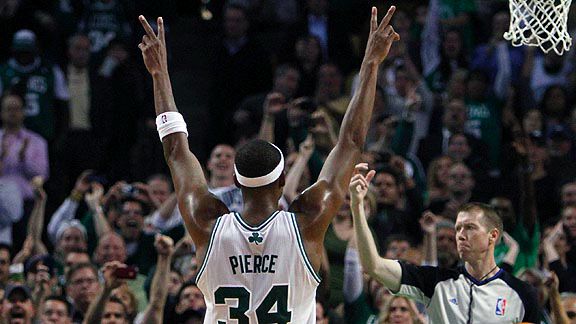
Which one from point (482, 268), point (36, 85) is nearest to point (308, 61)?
point (36, 85)

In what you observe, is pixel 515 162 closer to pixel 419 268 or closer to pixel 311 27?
pixel 311 27

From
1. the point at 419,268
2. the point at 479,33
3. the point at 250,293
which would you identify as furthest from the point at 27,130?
the point at 250,293

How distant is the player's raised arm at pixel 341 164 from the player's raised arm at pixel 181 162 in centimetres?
44

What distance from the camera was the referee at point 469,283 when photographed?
8023mm

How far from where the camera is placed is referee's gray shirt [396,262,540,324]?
26.4ft

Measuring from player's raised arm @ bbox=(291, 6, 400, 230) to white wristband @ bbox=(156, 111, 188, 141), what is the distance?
0.74 m

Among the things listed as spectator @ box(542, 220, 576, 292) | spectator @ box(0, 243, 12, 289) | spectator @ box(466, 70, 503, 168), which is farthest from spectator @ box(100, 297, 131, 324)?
spectator @ box(466, 70, 503, 168)

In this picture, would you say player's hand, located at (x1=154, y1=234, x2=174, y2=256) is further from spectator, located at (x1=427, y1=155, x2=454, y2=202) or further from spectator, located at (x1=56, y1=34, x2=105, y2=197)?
spectator, located at (x1=56, y1=34, x2=105, y2=197)

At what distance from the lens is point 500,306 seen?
805cm

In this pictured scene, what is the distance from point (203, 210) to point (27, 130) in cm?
874

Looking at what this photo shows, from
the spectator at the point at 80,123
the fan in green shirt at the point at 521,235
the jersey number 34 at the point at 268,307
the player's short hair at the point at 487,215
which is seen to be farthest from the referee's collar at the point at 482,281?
the spectator at the point at 80,123

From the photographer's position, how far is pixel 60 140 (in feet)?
50.4

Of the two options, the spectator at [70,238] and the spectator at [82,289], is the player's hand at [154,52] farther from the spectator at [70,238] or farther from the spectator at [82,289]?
the spectator at [70,238]

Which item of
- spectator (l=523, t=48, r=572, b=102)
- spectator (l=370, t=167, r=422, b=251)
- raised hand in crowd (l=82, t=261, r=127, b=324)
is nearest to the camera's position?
raised hand in crowd (l=82, t=261, r=127, b=324)
